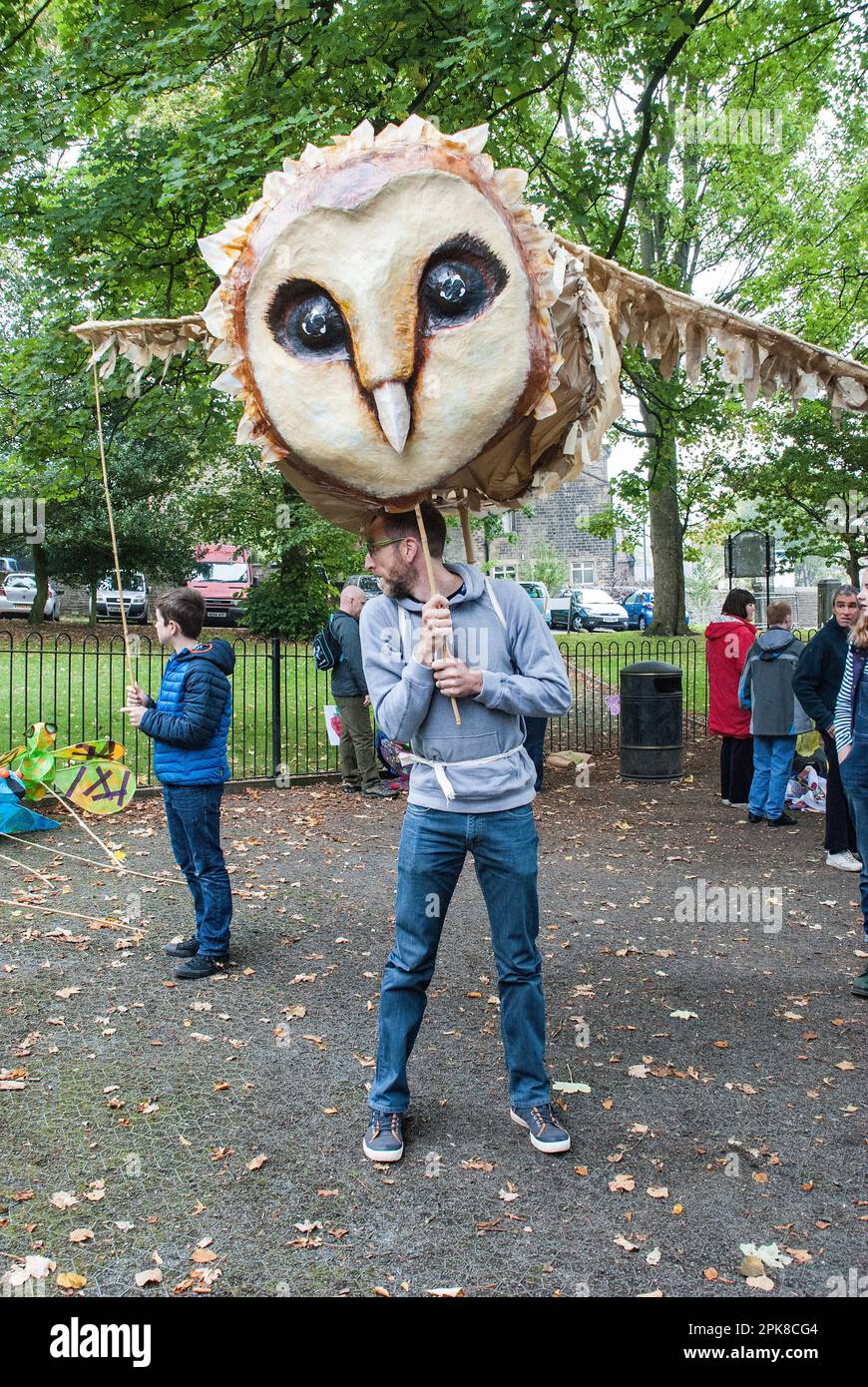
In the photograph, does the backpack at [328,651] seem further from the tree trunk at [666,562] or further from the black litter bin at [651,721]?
the tree trunk at [666,562]

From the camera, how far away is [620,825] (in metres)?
9.45

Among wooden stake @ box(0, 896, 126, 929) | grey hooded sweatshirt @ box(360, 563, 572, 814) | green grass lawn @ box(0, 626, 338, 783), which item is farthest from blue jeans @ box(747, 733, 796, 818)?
grey hooded sweatshirt @ box(360, 563, 572, 814)

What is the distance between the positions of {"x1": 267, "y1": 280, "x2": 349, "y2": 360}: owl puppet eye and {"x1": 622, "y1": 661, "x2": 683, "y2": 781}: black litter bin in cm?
880

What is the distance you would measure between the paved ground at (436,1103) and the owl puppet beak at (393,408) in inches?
90.5

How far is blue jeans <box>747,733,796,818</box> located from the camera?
9172 millimetres

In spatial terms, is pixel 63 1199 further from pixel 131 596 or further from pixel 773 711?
pixel 131 596

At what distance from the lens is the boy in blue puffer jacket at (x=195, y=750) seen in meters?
5.34

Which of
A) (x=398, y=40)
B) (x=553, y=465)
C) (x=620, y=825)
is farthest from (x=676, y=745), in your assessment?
(x=553, y=465)

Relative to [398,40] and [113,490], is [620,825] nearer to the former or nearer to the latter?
[398,40]

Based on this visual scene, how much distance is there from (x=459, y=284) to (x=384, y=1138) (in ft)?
8.84

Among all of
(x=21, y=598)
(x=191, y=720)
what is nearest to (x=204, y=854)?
(x=191, y=720)

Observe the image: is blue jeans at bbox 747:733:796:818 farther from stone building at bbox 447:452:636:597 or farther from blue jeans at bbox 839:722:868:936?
stone building at bbox 447:452:636:597

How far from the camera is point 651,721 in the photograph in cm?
1156

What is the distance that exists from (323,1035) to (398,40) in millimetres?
6668
